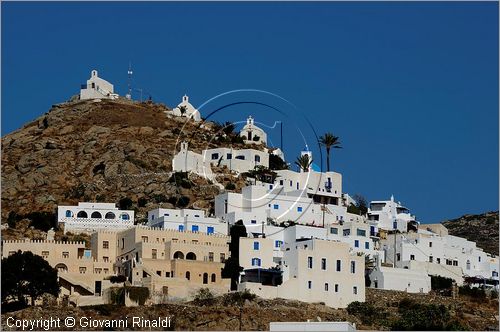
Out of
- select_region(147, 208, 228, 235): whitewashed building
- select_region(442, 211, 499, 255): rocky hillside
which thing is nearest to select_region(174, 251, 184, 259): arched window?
select_region(147, 208, 228, 235): whitewashed building

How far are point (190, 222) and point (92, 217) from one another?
28.4 ft

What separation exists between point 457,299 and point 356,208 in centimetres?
2199

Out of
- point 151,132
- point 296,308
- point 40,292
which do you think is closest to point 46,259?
point 40,292

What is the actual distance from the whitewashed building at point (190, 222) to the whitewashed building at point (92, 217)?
290 cm

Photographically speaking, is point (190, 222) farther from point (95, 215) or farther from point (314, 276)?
point (314, 276)

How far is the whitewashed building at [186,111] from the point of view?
125 metres

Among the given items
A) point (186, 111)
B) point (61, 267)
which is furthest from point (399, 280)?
point (186, 111)

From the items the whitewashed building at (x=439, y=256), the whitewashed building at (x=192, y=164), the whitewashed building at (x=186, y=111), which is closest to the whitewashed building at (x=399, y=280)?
the whitewashed building at (x=439, y=256)

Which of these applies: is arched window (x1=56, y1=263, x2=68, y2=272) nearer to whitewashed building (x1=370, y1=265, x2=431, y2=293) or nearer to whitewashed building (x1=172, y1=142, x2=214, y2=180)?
whitewashed building (x1=370, y1=265, x2=431, y2=293)

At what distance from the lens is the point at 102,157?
108062 mm

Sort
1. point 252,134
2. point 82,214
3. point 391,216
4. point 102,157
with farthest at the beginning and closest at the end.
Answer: point 252,134
point 102,157
point 391,216
point 82,214

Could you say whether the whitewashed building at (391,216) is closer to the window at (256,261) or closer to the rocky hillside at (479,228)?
the rocky hillside at (479,228)

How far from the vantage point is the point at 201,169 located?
102 meters

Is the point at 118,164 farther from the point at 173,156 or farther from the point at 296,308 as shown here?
the point at 296,308
